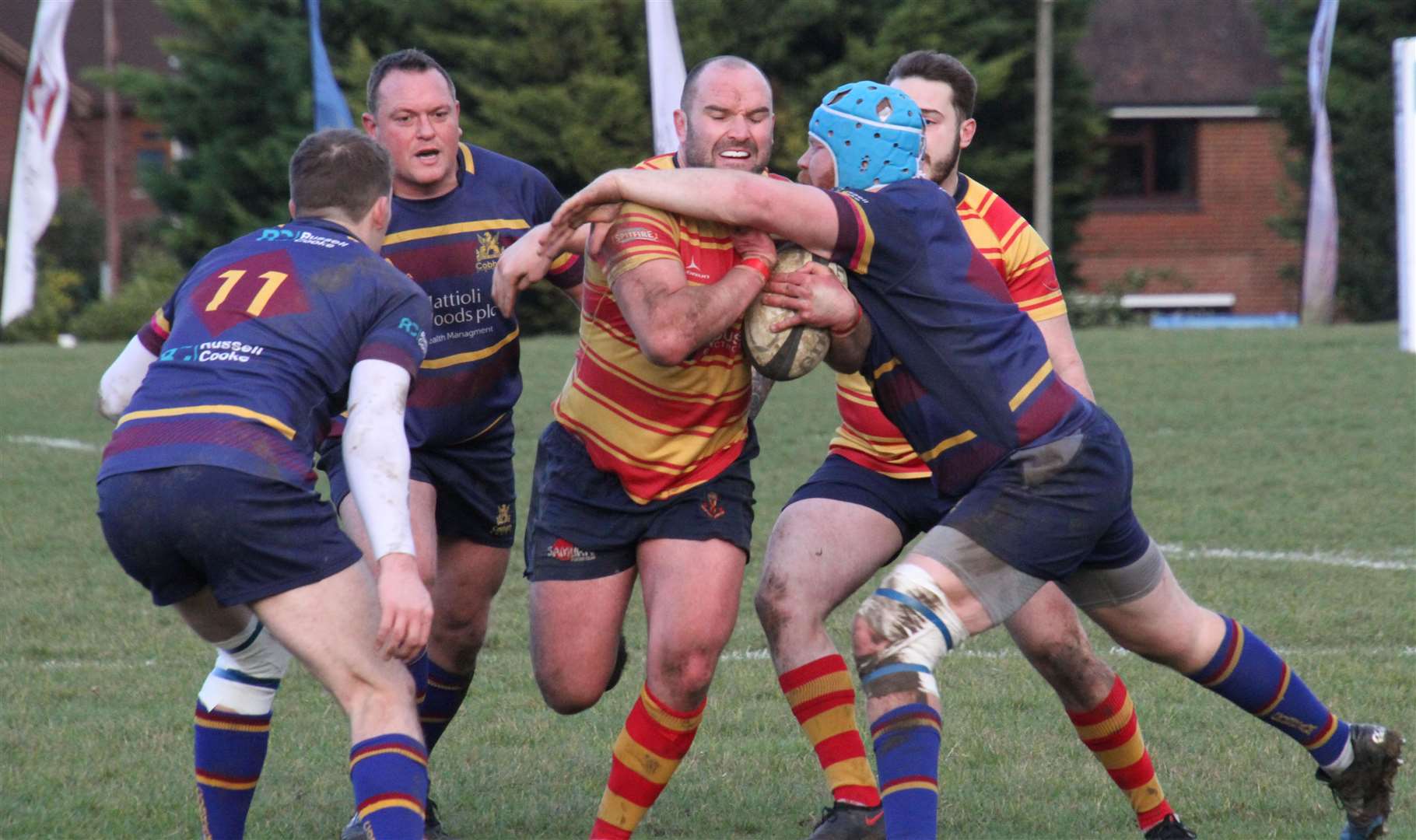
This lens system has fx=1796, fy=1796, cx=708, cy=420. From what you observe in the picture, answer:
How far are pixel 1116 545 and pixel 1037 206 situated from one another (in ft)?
81.3

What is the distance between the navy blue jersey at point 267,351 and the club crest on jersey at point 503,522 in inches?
50.9

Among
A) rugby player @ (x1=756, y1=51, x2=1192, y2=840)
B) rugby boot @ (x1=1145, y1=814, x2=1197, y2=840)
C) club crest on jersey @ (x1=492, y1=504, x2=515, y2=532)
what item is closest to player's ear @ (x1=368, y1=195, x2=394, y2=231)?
rugby player @ (x1=756, y1=51, x2=1192, y2=840)

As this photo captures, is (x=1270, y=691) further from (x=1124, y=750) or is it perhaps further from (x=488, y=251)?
(x=488, y=251)

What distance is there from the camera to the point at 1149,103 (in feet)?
113

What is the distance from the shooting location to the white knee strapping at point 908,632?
4.00 m

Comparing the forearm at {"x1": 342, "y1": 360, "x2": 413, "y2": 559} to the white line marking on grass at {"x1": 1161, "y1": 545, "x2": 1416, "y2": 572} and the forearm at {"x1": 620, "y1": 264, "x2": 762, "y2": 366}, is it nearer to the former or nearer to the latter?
the forearm at {"x1": 620, "y1": 264, "x2": 762, "y2": 366}

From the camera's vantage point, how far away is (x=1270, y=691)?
4.68 meters

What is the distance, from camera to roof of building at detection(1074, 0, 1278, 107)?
34719 millimetres

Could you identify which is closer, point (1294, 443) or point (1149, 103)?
point (1294, 443)

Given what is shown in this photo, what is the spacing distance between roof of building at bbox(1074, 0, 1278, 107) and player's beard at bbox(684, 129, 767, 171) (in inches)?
1193

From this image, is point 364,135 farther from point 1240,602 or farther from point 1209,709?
point 1240,602

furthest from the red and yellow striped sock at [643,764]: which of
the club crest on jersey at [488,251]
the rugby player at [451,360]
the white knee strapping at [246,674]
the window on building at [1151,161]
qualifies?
the window on building at [1151,161]

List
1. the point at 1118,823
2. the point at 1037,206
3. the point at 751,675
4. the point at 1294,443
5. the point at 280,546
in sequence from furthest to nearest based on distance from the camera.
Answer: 1. the point at 1037,206
2. the point at 1294,443
3. the point at 751,675
4. the point at 1118,823
5. the point at 280,546

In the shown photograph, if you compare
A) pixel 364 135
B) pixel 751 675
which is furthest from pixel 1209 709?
pixel 364 135
